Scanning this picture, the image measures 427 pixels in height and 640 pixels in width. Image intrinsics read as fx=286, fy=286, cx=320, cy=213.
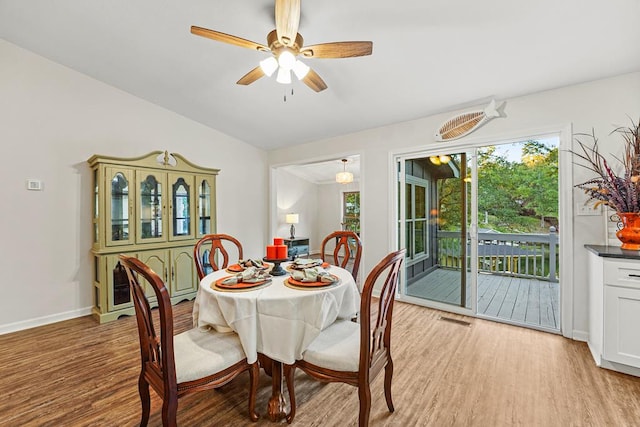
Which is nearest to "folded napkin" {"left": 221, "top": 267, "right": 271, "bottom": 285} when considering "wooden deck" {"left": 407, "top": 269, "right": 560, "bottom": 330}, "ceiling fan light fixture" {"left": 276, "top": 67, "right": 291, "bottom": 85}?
"ceiling fan light fixture" {"left": 276, "top": 67, "right": 291, "bottom": 85}

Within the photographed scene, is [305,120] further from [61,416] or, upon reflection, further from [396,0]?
[61,416]

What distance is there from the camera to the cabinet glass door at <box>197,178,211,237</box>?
390 centimetres

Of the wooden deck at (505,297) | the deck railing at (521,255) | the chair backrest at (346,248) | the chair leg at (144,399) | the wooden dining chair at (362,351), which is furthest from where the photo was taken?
the deck railing at (521,255)

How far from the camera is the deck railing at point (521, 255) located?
467 cm

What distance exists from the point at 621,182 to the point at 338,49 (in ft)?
7.90

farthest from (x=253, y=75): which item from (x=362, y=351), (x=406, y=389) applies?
(x=406, y=389)

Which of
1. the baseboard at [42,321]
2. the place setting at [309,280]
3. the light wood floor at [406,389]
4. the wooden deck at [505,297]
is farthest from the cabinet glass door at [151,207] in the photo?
the wooden deck at [505,297]

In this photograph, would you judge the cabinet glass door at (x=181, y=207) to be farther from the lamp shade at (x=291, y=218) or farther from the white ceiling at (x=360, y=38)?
the lamp shade at (x=291, y=218)

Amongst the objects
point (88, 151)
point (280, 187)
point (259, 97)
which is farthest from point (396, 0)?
point (280, 187)

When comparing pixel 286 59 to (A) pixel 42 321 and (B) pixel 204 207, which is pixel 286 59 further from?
(A) pixel 42 321

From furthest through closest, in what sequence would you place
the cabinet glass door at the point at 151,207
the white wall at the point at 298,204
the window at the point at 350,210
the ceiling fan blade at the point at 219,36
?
the window at the point at 350,210, the white wall at the point at 298,204, the cabinet glass door at the point at 151,207, the ceiling fan blade at the point at 219,36

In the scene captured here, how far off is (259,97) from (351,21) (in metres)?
1.59

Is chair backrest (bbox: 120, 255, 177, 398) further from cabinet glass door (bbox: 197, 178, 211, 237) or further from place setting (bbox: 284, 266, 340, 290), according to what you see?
cabinet glass door (bbox: 197, 178, 211, 237)

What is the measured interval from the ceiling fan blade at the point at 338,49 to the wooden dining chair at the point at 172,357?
160cm
